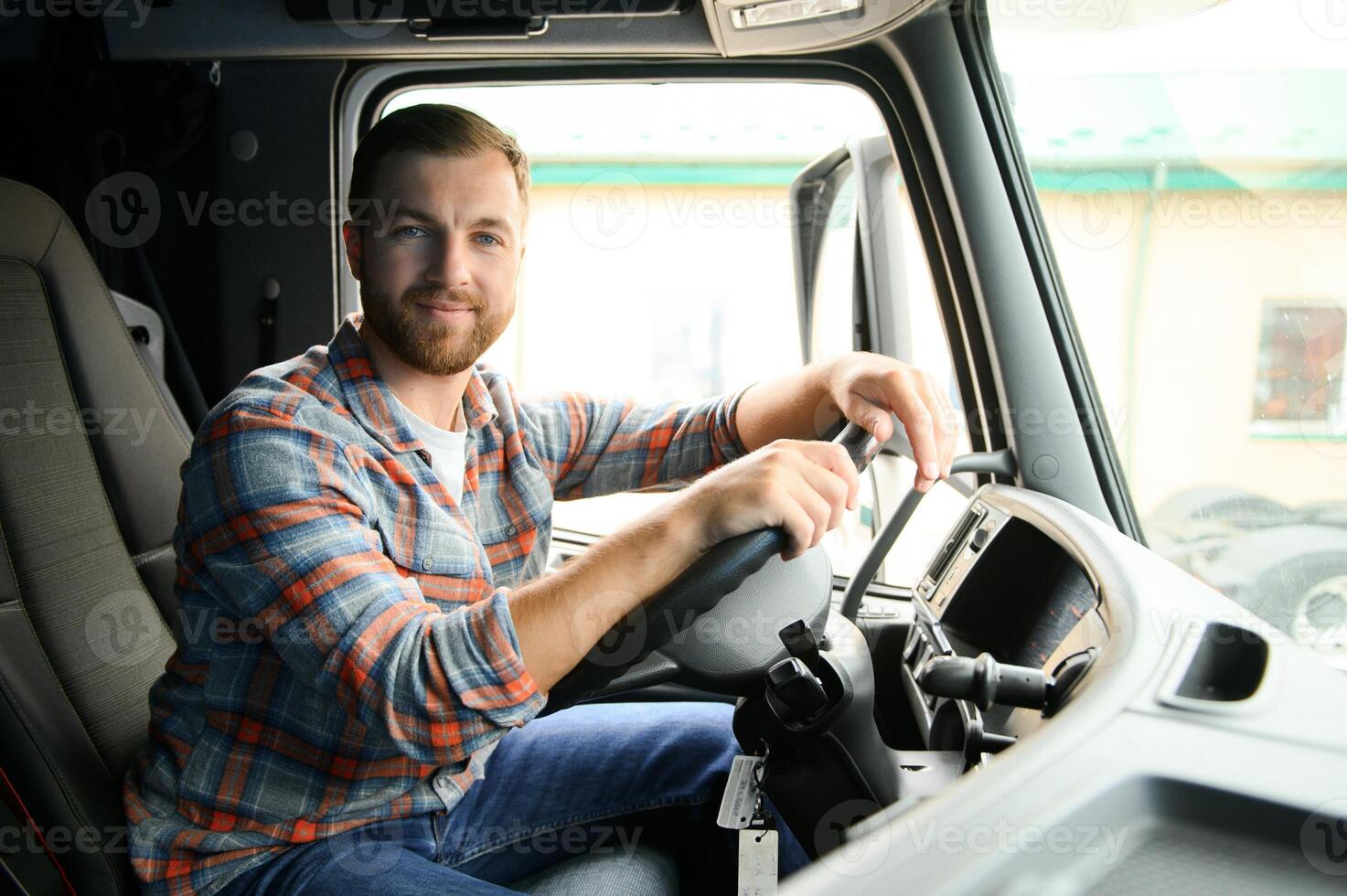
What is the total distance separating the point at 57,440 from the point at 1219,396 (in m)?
1.70

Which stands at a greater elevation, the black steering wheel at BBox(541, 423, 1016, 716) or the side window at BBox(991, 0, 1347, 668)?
the side window at BBox(991, 0, 1347, 668)

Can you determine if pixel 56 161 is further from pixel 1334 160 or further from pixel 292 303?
pixel 1334 160

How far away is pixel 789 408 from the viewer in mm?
1428

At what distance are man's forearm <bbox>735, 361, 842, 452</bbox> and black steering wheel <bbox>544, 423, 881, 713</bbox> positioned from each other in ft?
0.87

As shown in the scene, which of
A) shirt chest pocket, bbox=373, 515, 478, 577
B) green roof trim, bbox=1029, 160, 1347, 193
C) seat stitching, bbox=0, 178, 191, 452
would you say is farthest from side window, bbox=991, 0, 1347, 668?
seat stitching, bbox=0, 178, 191, 452

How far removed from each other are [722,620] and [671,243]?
4077mm

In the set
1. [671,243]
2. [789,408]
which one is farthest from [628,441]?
[671,243]

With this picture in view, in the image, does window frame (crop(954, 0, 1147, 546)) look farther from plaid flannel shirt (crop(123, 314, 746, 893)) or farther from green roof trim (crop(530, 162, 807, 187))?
green roof trim (crop(530, 162, 807, 187))

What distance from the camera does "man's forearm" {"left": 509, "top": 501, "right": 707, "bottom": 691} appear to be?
915 millimetres

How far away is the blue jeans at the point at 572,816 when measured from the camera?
110 cm

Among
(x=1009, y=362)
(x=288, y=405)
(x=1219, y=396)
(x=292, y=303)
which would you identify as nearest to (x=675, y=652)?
(x=288, y=405)

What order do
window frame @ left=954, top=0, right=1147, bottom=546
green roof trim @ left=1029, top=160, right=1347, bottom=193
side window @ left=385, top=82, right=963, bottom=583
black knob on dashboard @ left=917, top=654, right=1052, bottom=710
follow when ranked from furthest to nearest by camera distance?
side window @ left=385, top=82, right=963, bottom=583, window frame @ left=954, top=0, right=1147, bottom=546, green roof trim @ left=1029, top=160, right=1347, bottom=193, black knob on dashboard @ left=917, top=654, right=1052, bottom=710

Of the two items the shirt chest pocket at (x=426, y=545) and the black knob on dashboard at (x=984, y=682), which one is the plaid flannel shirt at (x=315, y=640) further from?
the black knob on dashboard at (x=984, y=682)

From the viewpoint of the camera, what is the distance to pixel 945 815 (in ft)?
2.28
